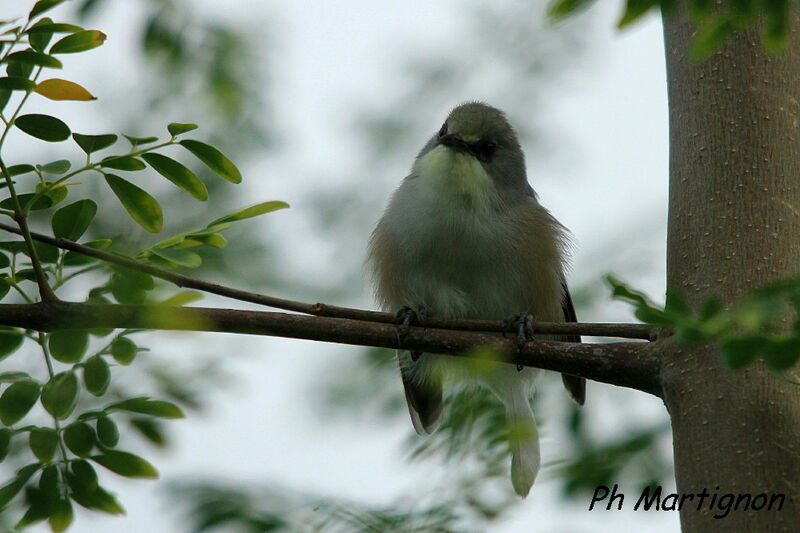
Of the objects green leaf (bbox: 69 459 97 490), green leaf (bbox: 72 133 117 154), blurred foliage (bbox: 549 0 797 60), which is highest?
green leaf (bbox: 72 133 117 154)

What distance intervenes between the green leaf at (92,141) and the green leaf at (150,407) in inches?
25.0

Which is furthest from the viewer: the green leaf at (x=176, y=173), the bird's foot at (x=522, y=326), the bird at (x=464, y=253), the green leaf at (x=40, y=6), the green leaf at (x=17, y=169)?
the bird at (x=464, y=253)

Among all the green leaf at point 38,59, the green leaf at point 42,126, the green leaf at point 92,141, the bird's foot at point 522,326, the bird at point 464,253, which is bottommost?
the green leaf at point 38,59

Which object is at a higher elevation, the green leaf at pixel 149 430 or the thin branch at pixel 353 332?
the thin branch at pixel 353 332

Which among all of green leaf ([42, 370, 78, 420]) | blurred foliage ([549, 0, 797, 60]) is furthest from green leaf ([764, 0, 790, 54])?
green leaf ([42, 370, 78, 420])

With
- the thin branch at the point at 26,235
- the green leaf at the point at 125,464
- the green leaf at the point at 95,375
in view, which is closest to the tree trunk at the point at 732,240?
the green leaf at the point at 125,464

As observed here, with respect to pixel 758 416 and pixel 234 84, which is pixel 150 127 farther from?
pixel 758 416

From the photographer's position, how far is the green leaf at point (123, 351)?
7.64 feet

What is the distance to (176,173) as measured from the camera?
2.27 m

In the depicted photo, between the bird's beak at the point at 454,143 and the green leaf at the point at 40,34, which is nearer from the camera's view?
the green leaf at the point at 40,34

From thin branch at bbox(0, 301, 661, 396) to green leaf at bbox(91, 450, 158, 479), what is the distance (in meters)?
0.36

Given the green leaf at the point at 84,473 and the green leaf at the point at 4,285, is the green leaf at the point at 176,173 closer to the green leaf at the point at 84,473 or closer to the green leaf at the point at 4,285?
A: the green leaf at the point at 4,285

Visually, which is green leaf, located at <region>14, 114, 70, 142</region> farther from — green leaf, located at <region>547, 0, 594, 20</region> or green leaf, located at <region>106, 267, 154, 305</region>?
green leaf, located at <region>547, 0, 594, 20</region>

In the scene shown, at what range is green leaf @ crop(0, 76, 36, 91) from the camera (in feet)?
6.25
